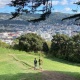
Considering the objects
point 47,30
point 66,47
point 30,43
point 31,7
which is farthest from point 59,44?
point 31,7

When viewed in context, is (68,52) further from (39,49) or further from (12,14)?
(12,14)

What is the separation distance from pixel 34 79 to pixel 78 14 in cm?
706

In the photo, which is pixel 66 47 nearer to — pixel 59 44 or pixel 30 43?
pixel 59 44

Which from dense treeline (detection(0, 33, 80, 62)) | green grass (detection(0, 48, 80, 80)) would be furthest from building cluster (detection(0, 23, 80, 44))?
green grass (detection(0, 48, 80, 80))

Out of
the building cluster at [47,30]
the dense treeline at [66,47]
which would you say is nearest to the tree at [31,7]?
the building cluster at [47,30]

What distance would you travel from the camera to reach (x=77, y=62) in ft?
176

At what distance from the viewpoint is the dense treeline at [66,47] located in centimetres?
5417

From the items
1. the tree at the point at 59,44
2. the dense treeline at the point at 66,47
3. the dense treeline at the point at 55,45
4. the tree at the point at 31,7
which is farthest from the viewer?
the tree at the point at 59,44

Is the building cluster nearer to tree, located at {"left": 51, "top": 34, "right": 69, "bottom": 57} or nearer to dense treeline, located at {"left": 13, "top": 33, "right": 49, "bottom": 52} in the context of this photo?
tree, located at {"left": 51, "top": 34, "right": 69, "bottom": 57}

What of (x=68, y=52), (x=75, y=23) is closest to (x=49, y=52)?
(x=68, y=52)

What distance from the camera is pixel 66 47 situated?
57.4 metres

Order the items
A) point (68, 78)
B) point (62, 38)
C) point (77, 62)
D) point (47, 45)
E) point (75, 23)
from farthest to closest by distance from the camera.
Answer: point (47, 45), point (62, 38), point (77, 62), point (68, 78), point (75, 23)

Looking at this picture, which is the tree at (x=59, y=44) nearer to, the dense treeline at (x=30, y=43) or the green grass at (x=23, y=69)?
the dense treeline at (x=30, y=43)

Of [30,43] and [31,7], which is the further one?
[30,43]
